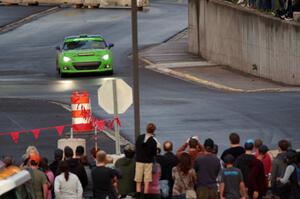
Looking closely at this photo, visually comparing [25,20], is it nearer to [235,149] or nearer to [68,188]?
[235,149]

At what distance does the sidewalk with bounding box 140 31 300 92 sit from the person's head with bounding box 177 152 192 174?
20.2 metres

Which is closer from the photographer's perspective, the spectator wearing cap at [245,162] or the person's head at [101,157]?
the person's head at [101,157]

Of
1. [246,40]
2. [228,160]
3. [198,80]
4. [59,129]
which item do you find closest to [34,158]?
[228,160]

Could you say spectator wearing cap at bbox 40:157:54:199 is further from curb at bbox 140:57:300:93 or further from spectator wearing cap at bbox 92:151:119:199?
curb at bbox 140:57:300:93

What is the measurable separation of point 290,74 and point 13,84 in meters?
10.3

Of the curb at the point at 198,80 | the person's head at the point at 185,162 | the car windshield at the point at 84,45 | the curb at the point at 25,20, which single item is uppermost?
the person's head at the point at 185,162

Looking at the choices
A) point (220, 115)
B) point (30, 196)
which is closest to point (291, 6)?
point (220, 115)

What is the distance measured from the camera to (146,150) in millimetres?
18734

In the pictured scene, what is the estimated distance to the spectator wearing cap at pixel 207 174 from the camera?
17906 mm

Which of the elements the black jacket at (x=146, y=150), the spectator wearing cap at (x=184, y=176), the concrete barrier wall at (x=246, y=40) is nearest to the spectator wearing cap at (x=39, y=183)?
the black jacket at (x=146, y=150)

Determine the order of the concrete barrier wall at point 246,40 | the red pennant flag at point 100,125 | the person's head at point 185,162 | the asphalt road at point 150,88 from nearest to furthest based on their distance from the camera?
the person's head at point 185,162
the asphalt road at point 150,88
the red pennant flag at point 100,125
the concrete barrier wall at point 246,40

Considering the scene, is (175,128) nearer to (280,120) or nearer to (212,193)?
(280,120)

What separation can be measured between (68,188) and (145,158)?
71.7 inches

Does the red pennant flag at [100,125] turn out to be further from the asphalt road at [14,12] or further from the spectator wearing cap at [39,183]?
the asphalt road at [14,12]
